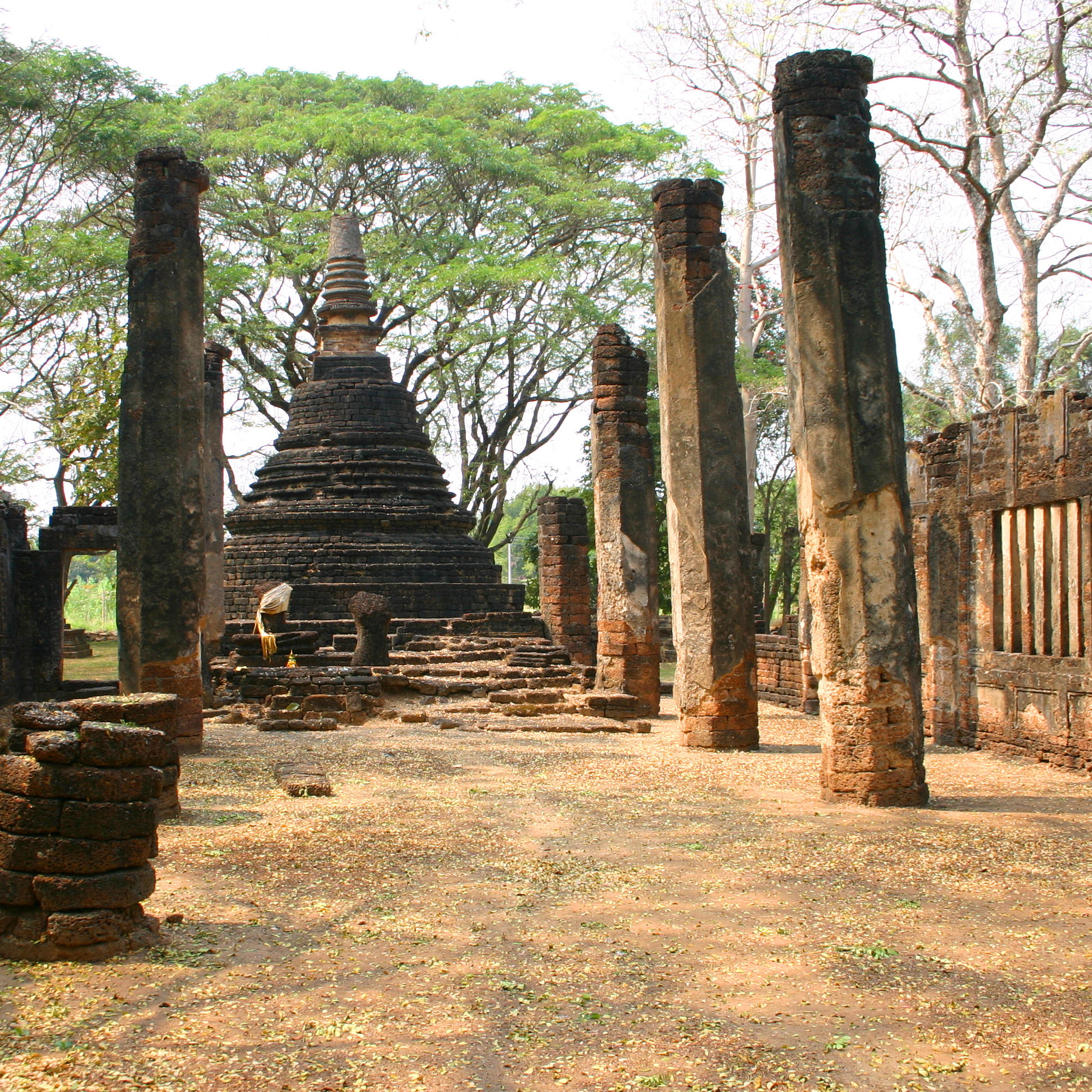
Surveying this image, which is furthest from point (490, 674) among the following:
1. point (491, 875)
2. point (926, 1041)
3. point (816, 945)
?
point (926, 1041)

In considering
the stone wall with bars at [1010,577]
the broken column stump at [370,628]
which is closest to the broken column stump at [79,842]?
the stone wall with bars at [1010,577]

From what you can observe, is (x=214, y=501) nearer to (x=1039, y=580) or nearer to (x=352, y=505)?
(x=352, y=505)

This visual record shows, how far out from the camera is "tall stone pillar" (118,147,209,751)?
9.40 metres

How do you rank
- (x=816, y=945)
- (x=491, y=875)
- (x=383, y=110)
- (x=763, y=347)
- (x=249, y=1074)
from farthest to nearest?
(x=763, y=347)
(x=383, y=110)
(x=491, y=875)
(x=816, y=945)
(x=249, y=1074)

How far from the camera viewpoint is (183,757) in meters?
9.44

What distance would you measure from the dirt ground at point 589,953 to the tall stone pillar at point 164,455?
1.71 meters

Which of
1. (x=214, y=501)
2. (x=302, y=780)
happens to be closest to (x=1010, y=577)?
(x=302, y=780)

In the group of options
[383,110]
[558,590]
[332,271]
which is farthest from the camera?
[383,110]

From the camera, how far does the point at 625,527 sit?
1334 cm

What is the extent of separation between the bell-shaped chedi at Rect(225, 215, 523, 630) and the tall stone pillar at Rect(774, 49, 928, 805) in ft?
39.5

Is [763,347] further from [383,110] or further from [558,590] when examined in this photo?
[558,590]

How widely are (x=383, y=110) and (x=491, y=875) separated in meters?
23.1

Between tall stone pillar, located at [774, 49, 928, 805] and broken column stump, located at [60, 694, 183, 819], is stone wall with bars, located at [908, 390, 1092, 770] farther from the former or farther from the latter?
broken column stump, located at [60, 694, 183, 819]

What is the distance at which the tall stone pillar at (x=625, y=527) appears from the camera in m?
13.3
